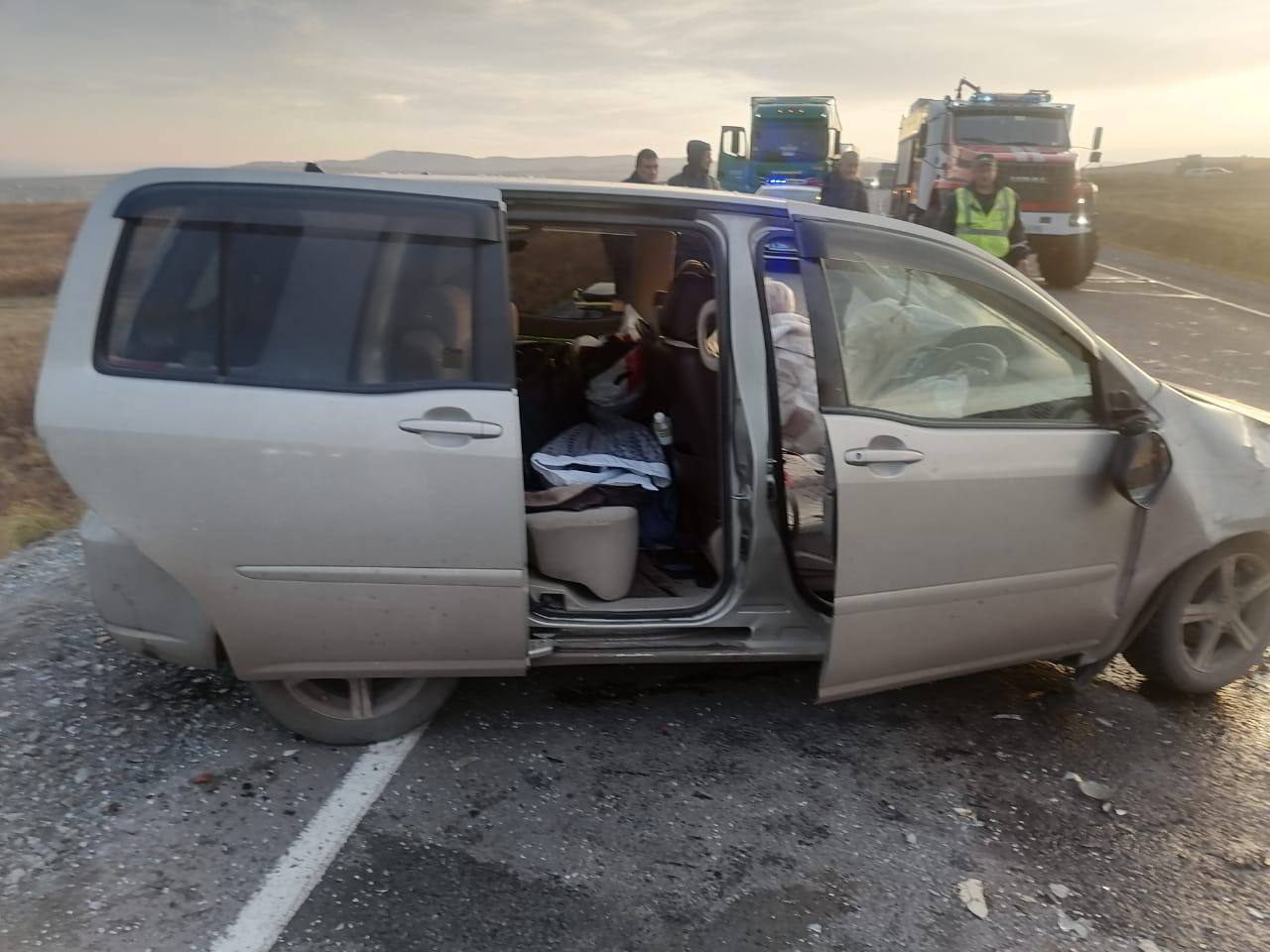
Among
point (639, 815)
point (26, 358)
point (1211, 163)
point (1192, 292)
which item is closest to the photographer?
point (639, 815)

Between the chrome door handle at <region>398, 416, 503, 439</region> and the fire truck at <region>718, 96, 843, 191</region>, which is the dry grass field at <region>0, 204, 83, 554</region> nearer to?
the chrome door handle at <region>398, 416, 503, 439</region>

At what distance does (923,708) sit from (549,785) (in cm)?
141

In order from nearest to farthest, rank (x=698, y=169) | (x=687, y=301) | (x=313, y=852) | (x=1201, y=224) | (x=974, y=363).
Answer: (x=313, y=852) → (x=974, y=363) → (x=687, y=301) → (x=698, y=169) → (x=1201, y=224)

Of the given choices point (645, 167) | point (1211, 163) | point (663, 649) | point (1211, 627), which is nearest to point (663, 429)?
point (663, 649)

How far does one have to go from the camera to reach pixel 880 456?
292 cm

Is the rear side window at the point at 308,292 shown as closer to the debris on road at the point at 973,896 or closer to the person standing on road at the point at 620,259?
the debris on road at the point at 973,896

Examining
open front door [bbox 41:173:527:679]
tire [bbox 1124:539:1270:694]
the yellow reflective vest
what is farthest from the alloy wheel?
the yellow reflective vest

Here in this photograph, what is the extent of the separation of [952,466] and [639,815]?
1398mm

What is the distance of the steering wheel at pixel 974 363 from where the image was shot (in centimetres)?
326

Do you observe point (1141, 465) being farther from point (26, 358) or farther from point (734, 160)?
point (734, 160)

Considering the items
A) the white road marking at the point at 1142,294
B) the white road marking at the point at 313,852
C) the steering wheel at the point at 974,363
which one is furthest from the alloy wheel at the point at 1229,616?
the white road marking at the point at 1142,294

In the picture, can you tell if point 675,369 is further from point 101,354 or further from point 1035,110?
point 1035,110

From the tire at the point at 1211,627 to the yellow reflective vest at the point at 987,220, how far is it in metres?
5.78

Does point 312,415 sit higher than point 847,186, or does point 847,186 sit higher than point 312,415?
point 847,186
